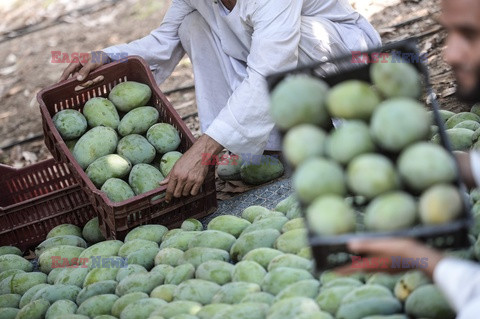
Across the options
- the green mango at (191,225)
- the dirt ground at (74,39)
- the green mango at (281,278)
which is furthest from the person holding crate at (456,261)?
the dirt ground at (74,39)

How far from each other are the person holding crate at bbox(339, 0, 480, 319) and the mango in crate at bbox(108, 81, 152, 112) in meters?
1.92

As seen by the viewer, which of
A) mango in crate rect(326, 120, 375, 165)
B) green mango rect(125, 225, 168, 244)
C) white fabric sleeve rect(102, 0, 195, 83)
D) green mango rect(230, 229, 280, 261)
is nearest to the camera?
mango in crate rect(326, 120, 375, 165)

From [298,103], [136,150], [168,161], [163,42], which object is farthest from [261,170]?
[298,103]

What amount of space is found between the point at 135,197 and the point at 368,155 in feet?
4.71

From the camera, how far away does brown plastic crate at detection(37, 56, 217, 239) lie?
2822 millimetres

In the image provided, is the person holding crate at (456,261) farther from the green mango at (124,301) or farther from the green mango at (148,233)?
the green mango at (148,233)

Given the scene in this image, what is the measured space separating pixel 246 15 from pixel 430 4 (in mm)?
2627

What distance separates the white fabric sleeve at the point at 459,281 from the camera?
4.93 feet

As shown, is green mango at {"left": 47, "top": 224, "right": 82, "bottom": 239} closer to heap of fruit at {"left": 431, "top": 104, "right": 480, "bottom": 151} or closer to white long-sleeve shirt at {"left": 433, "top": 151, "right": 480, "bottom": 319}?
heap of fruit at {"left": 431, "top": 104, "right": 480, "bottom": 151}

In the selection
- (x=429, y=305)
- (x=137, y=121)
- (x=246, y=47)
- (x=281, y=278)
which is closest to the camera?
(x=429, y=305)

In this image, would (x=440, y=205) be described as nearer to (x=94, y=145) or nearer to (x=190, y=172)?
(x=190, y=172)

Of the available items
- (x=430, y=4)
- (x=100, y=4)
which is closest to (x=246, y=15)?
(x=430, y=4)

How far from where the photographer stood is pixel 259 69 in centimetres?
293

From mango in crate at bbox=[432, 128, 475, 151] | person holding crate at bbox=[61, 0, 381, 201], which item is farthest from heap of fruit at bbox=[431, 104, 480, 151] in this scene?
person holding crate at bbox=[61, 0, 381, 201]
